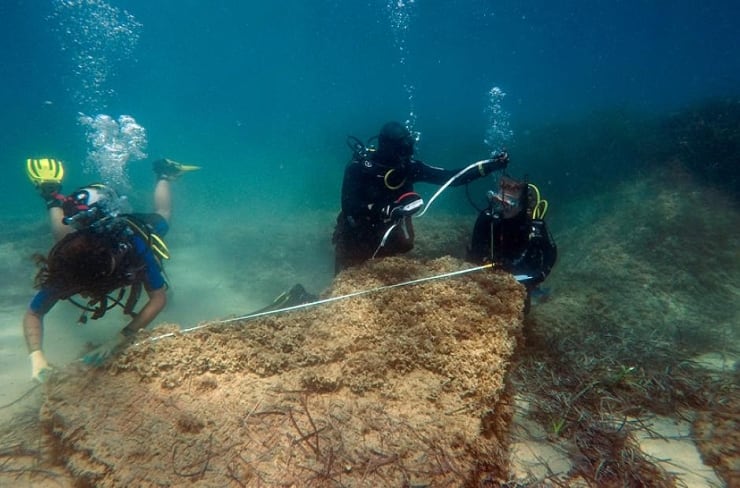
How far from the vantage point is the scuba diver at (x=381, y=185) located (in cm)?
479

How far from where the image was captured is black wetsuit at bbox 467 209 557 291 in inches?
166

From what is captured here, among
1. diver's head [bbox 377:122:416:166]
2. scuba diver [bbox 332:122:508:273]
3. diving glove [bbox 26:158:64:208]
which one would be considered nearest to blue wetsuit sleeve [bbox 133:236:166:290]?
diving glove [bbox 26:158:64:208]

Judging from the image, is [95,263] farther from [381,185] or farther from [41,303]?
[381,185]

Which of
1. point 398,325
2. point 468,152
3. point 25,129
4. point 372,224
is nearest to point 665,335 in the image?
point 372,224

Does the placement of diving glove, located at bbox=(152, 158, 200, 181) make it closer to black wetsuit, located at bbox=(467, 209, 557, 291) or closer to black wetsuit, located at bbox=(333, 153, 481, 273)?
black wetsuit, located at bbox=(333, 153, 481, 273)

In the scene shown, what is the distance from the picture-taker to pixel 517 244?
4.29 meters

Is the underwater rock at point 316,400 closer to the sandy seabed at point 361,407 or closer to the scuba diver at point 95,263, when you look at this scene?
the sandy seabed at point 361,407

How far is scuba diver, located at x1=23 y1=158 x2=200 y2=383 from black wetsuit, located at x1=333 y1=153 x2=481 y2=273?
8.84ft

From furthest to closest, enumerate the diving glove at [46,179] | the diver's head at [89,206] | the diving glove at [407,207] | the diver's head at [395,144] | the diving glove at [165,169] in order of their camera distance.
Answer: the diving glove at [165,169] → the diving glove at [46,179] → the diver's head at [395,144] → the diver's head at [89,206] → the diving glove at [407,207]

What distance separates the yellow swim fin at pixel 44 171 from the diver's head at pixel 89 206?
60.1 inches

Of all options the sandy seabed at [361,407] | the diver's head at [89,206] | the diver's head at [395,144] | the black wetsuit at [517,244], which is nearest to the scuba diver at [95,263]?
the diver's head at [89,206]

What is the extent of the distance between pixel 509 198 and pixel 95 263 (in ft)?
14.7

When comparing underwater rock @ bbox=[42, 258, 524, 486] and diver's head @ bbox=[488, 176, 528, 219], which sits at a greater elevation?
diver's head @ bbox=[488, 176, 528, 219]

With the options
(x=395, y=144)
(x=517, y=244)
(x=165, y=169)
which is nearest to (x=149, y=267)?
(x=395, y=144)
